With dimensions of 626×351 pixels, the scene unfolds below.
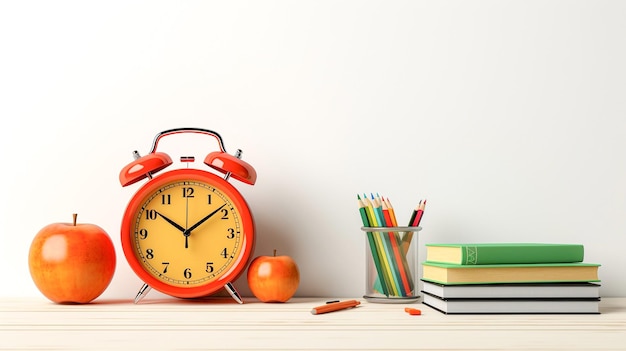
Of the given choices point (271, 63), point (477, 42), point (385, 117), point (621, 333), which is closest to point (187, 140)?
point (271, 63)

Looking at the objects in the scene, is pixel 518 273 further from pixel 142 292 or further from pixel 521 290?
pixel 142 292

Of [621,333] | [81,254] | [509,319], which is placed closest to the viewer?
[621,333]

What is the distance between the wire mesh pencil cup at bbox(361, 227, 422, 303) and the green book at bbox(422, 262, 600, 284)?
138 millimetres

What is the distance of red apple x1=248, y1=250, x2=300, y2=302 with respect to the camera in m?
1.27

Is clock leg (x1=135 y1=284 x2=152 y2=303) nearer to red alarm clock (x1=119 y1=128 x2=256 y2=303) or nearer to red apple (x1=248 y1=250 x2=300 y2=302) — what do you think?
red alarm clock (x1=119 y1=128 x2=256 y2=303)

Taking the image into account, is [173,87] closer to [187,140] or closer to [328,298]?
[187,140]

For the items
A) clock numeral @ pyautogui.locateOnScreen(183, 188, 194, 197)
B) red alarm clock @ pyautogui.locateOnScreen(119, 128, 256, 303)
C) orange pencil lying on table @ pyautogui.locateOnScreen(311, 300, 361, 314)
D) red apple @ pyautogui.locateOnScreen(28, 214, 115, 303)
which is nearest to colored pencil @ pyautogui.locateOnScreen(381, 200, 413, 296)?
orange pencil lying on table @ pyautogui.locateOnScreen(311, 300, 361, 314)

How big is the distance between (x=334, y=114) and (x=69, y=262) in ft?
2.07

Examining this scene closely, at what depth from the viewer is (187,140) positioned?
4.79ft

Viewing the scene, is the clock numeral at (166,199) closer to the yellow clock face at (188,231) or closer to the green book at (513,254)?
the yellow clock face at (188,231)

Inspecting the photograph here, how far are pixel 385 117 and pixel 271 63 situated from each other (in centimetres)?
28

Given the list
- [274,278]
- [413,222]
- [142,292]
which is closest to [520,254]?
[413,222]

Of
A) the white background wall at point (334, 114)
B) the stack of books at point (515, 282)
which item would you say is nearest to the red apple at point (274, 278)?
the white background wall at point (334, 114)

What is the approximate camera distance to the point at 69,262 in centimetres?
125
